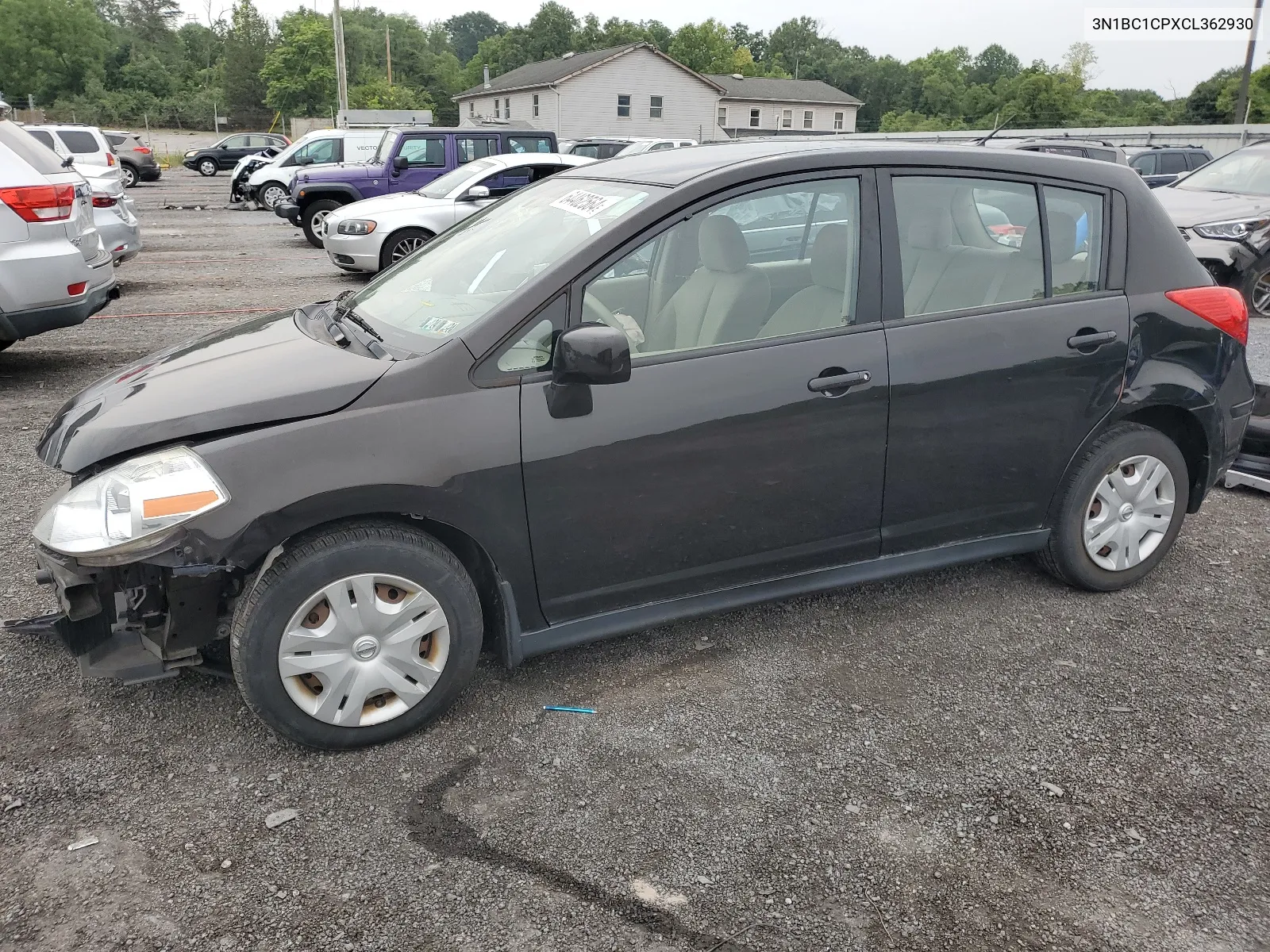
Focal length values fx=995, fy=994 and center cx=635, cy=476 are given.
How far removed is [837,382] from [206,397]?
2.06 meters

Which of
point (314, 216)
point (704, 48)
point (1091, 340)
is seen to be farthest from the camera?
point (704, 48)

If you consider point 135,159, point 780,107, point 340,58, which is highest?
point 780,107

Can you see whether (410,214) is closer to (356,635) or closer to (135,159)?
(356,635)

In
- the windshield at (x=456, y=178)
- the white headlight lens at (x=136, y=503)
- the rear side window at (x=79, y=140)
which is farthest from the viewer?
the rear side window at (x=79, y=140)

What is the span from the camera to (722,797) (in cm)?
291

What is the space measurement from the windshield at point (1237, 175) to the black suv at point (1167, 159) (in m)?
8.24

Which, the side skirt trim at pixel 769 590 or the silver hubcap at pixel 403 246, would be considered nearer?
the side skirt trim at pixel 769 590

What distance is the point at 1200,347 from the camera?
160 inches

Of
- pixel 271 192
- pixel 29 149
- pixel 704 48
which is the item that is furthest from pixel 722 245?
pixel 704 48

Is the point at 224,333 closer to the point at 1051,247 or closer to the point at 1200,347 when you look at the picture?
the point at 1051,247

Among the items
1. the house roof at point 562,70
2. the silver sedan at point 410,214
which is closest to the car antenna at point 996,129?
the silver sedan at point 410,214

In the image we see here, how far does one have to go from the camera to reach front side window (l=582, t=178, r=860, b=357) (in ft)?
10.8

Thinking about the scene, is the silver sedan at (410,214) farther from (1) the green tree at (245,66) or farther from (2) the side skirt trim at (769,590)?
(1) the green tree at (245,66)

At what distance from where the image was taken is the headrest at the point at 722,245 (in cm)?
345
